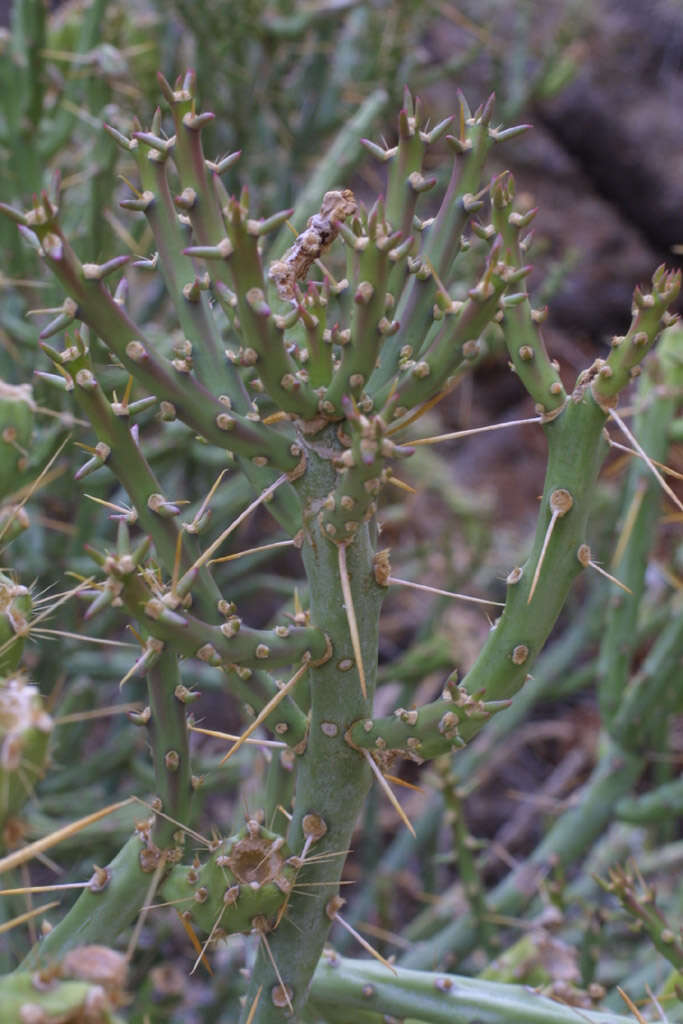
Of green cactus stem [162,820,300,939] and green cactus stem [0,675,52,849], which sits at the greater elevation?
green cactus stem [0,675,52,849]

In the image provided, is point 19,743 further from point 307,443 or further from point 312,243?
point 312,243

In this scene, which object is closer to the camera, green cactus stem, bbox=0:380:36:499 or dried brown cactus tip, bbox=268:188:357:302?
dried brown cactus tip, bbox=268:188:357:302

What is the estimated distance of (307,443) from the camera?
81 cm

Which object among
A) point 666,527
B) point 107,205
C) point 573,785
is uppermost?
point 107,205

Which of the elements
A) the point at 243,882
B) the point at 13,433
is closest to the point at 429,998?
the point at 243,882

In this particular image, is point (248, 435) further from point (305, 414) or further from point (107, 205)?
point (107, 205)

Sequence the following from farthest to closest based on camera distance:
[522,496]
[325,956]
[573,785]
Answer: [522,496], [573,785], [325,956]

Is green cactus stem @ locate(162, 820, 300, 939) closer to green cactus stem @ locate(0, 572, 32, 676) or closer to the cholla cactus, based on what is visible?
the cholla cactus

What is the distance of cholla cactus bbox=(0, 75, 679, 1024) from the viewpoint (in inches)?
28.7

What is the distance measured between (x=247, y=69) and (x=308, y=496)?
2.04 meters

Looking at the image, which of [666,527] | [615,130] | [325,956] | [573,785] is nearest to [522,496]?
[666,527]

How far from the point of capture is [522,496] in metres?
3.39

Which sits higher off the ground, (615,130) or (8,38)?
(615,130)

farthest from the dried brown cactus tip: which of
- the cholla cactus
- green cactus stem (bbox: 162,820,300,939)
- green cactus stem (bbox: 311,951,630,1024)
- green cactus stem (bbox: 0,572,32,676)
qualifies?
green cactus stem (bbox: 311,951,630,1024)
